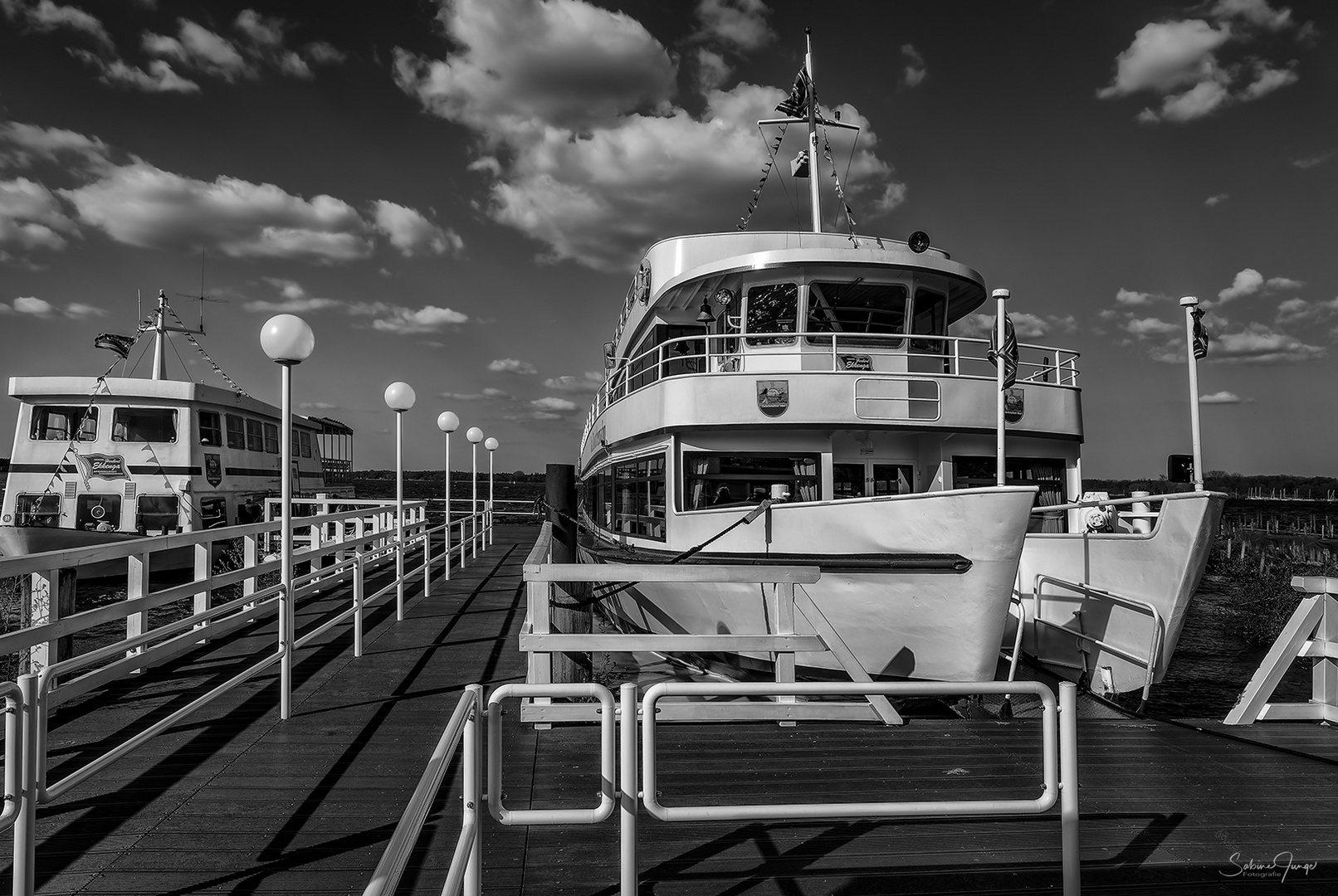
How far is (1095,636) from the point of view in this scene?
796cm

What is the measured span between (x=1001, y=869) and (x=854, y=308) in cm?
694

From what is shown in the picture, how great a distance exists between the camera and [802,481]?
28.0ft

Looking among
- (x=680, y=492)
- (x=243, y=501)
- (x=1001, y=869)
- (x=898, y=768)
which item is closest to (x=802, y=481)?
(x=680, y=492)

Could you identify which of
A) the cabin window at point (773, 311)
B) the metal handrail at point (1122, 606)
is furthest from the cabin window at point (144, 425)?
the metal handrail at point (1122, 606)

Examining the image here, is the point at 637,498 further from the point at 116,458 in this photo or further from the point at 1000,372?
the point at 116,458

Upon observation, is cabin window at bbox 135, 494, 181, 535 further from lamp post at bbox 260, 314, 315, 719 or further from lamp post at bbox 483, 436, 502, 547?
lamp post at bbox 260, 314, 315, 719

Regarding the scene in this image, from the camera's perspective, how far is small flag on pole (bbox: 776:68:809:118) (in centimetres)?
1291

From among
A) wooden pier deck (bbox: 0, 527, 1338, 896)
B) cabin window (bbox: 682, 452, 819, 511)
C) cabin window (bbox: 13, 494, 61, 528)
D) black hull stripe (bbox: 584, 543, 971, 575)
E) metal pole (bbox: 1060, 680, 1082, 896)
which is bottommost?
wooden pier deck (bbox: 0, 527, 1338, 896)

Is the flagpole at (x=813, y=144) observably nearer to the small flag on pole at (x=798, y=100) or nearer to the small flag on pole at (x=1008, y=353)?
the small flag on pole at (x=798, y=100)

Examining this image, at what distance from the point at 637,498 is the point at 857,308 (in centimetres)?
376

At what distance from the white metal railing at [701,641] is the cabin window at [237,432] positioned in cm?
1644

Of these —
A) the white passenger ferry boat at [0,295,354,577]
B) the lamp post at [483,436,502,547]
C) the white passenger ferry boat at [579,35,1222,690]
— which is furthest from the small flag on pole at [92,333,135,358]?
the white passenger ferry boat at [579,35,1222,690]

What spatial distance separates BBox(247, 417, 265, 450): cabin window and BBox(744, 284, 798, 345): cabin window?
16117 mm

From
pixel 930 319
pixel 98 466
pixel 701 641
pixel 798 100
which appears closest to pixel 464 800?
pixel 701 641
